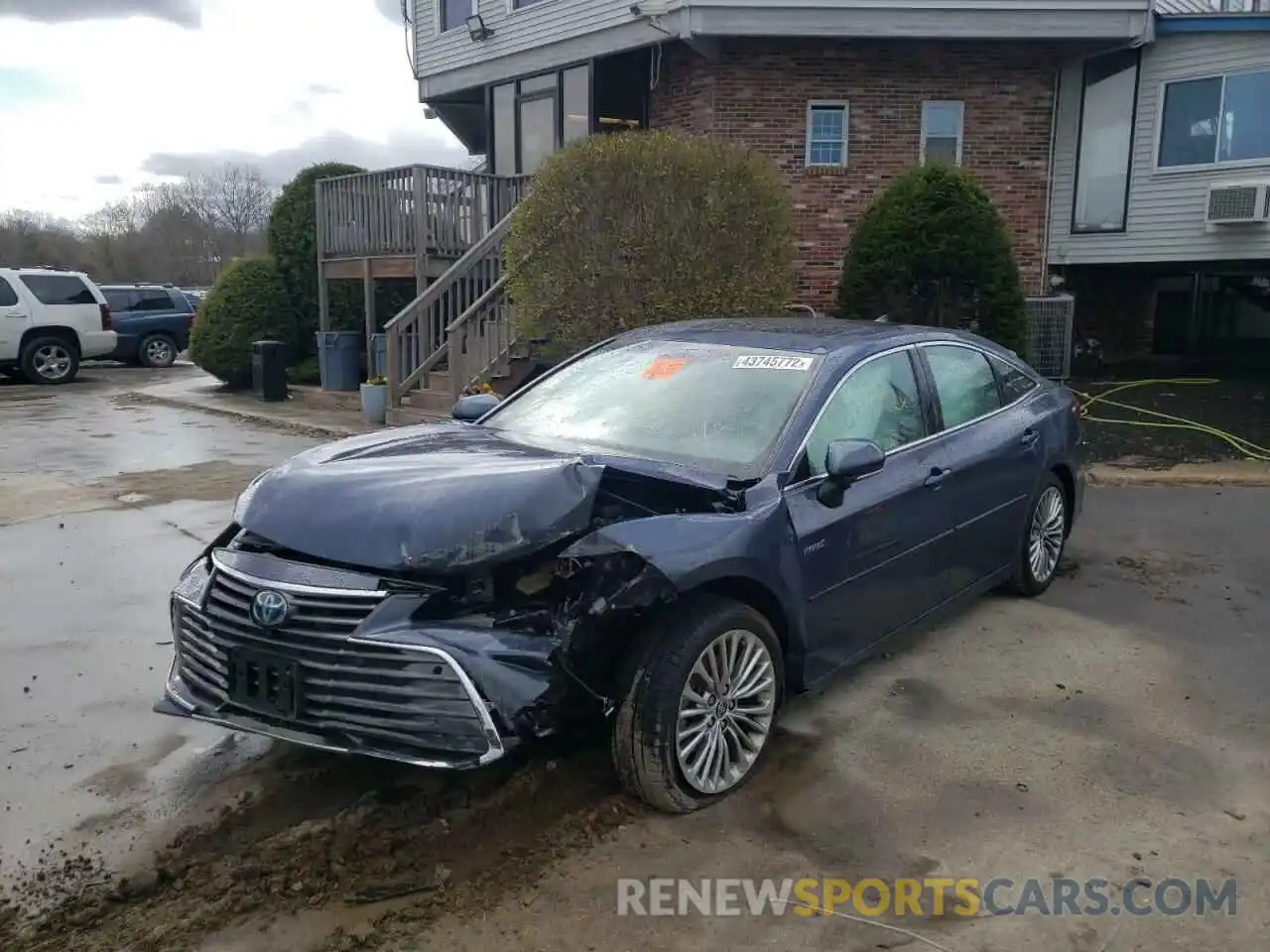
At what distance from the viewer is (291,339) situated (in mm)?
16922

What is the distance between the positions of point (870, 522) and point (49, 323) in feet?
58.5

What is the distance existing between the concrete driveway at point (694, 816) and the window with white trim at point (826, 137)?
9.62 meters

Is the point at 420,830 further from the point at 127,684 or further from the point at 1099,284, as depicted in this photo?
the point at 1099,284

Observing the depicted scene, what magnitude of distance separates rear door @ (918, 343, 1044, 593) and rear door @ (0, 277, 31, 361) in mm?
17324

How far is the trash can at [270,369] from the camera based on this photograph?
1519 centimetres

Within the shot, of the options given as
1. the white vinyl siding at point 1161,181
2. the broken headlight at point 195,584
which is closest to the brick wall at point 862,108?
the white vinyl siding at point 1161,181

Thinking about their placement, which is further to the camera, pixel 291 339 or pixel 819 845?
pixel 291 339

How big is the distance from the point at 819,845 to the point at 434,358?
1012 cm

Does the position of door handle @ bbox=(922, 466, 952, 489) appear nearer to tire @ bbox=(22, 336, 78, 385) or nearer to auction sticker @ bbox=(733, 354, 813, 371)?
auction sticker @ bbox=(733, 354, 813, 371)

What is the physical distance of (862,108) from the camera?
13852mm

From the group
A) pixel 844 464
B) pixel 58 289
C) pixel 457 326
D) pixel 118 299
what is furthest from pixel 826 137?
pixel 118 299

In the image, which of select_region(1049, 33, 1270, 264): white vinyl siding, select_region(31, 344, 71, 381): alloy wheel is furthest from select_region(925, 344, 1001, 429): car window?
select_region(31, 344, 71, 381): alloy wheel

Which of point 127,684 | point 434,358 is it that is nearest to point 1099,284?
point 434,358

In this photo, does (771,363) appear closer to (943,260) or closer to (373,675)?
(373,675)
